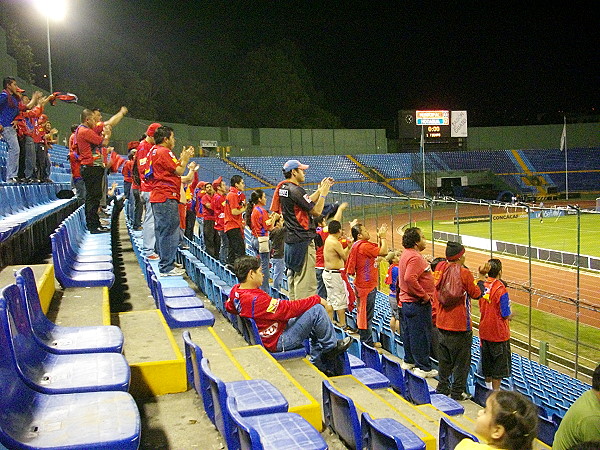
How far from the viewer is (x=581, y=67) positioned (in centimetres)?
5184

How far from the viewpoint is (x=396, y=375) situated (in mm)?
5629

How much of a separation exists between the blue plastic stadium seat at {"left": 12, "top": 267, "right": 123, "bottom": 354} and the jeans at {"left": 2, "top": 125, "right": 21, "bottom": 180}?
17.4ft

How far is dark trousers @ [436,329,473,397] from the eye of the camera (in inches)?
238

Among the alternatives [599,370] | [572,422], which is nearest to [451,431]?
[572,422]

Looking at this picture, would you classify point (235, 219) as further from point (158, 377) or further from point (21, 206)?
point (158, 377)

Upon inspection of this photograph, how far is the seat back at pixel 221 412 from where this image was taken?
2799 mm

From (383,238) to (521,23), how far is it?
167ft

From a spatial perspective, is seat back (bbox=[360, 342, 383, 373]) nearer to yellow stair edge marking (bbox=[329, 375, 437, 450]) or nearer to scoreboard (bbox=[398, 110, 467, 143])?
yellow stair edge marking (bbox=[329, 375, 437, 450])

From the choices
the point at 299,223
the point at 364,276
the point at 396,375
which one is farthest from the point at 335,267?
the point at 396,375

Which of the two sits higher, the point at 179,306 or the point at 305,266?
the point at 305,266

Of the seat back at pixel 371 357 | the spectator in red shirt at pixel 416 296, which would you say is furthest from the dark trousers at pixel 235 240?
the seat back at pixel 371 357

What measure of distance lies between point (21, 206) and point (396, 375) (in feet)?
15.3

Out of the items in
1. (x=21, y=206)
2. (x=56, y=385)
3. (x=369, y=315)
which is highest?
(x=21, y=206)

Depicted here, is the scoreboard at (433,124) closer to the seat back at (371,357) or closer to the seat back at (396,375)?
the seat back at (371,357)
